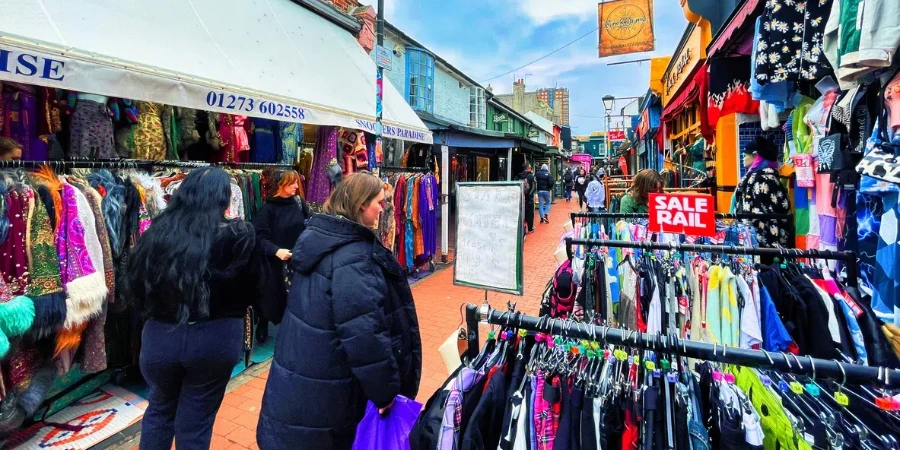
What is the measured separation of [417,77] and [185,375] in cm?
1235

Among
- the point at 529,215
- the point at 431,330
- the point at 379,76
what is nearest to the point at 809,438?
the point at 431,330

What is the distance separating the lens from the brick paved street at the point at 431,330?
3.13m

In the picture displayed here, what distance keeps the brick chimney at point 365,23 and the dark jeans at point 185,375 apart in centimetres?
721

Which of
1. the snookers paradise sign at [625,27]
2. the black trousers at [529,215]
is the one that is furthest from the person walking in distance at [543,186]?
the snookers paradise sign at [625,27]

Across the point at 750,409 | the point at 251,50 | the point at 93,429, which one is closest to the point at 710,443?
the point at 750,409

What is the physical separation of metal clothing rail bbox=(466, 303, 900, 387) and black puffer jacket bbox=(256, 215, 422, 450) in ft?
1.78

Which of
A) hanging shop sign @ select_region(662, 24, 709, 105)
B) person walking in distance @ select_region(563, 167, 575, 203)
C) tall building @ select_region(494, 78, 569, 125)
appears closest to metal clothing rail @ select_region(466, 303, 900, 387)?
hanging shop sign @ select_region(662, 24, 709, 105)

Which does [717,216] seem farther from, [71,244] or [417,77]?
[417,77]

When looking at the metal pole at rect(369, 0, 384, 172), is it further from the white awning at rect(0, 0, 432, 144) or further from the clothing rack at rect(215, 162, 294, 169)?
the clothing rack at rect(215, 162, 294, 169)

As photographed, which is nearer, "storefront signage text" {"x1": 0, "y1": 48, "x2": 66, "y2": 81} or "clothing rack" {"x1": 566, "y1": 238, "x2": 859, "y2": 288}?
"clothing rack" {"x1": 566, "y1": 238, "x2": 859, "y2": 288}

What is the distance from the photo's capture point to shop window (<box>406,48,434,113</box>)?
13188mm

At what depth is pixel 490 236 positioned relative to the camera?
2719 mm

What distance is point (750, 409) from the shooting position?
1.31 m

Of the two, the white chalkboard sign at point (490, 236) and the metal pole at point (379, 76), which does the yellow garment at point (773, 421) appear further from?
the metal pole at point (379, 76)
